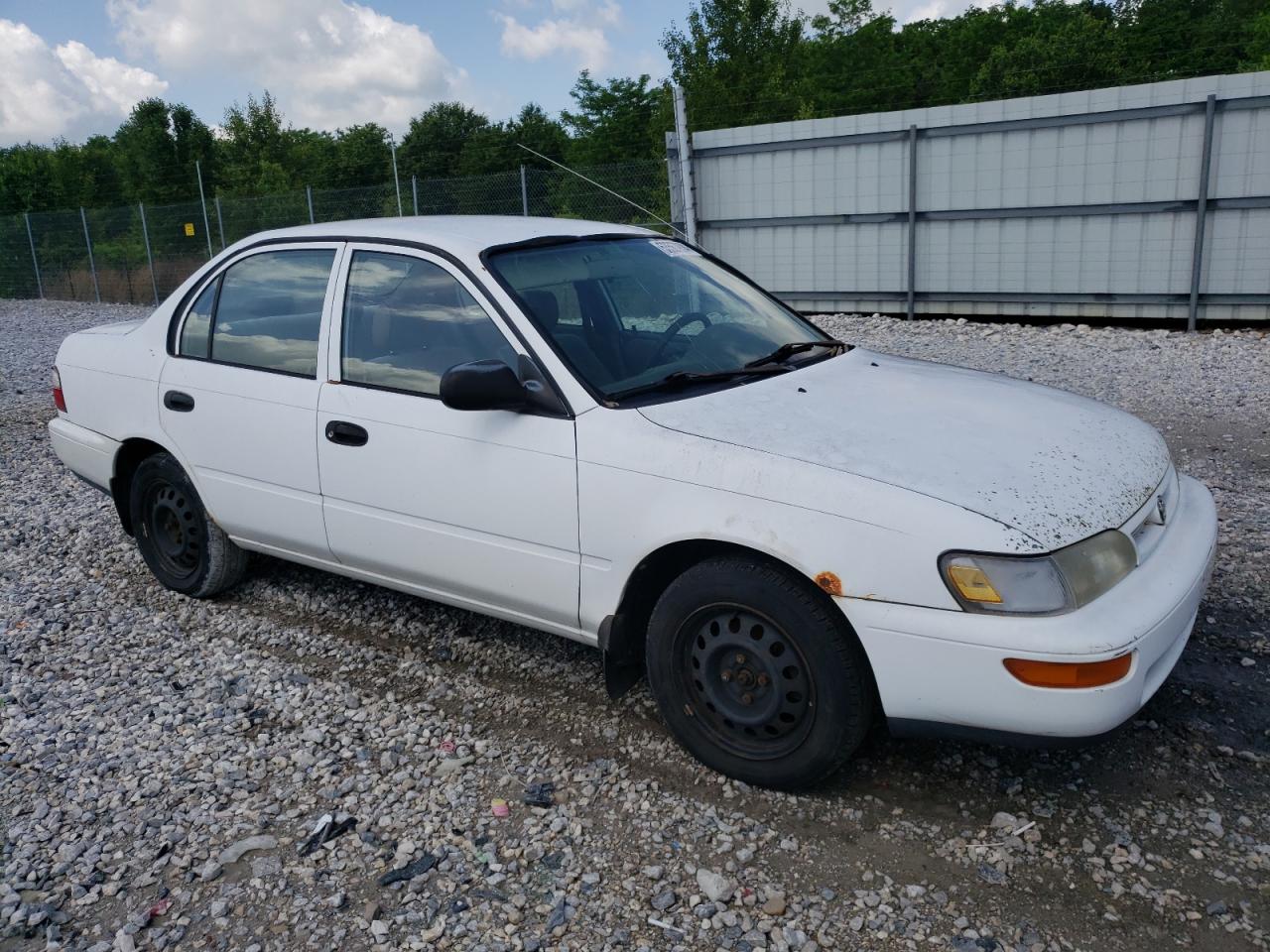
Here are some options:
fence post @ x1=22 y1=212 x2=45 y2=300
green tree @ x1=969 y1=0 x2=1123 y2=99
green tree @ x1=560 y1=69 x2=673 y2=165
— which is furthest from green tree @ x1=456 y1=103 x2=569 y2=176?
green tree @ x1=969 y1=0 x2=1123 y2=99

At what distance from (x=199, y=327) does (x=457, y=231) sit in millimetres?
1444

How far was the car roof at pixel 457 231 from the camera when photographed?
3.94 m

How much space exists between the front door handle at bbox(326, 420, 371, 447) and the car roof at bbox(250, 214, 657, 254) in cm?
75

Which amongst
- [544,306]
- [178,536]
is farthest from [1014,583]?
[178,536]

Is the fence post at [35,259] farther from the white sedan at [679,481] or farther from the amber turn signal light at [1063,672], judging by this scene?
the amber turn signal light at [1063,672]

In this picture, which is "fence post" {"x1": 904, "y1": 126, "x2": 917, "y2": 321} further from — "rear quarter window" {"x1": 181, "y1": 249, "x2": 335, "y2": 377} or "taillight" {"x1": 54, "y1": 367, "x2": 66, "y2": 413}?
"taillight" {"x1": 54, "y1": 367, "x2": 66, "y2": 413}

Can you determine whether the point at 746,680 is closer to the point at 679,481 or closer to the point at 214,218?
the point at 679,481

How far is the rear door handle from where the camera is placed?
180 inches

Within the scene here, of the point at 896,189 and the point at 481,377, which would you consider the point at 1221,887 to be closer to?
the point at 481,377

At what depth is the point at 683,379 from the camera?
3576 millimetres

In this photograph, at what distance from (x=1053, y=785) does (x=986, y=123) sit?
11051 mm

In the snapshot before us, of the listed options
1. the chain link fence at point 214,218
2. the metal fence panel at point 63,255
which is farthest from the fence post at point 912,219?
the metal fence panel at point 63,255

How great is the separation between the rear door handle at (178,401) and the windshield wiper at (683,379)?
218cm

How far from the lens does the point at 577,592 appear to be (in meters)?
3.46
